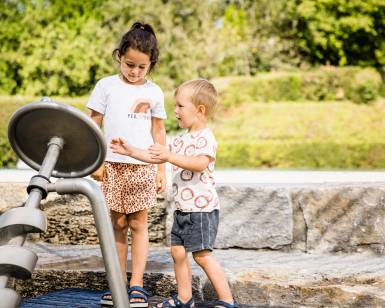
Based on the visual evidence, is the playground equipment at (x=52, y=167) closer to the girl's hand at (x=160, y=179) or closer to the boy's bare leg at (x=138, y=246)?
the boy's bare leg at (x=138, y=246)

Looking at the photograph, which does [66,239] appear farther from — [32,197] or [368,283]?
[32,197]

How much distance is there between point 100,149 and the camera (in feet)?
5.24

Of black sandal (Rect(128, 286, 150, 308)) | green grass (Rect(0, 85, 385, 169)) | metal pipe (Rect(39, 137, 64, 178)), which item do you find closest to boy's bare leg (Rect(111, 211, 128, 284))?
black sandal (Rect(128, 286, 150, 308))

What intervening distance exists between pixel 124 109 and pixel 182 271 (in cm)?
82

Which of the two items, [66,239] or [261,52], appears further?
[261,52]

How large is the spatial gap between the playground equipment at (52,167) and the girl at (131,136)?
1377mm

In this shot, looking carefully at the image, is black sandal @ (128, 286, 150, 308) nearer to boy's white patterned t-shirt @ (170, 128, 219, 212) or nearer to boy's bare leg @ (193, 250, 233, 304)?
boy's bare leg @ (193, 250, 233, 304)

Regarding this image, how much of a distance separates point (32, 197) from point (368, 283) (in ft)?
6.88

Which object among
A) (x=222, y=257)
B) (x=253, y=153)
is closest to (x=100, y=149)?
(x=222, y=257)

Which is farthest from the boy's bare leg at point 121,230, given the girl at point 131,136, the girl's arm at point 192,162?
the girl's arm at point 192,162

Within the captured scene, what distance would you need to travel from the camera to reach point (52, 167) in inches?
61.4

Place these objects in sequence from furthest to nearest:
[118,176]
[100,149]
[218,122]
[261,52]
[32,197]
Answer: [261,52], [218,122], [118,176], [100,149], [32,197]

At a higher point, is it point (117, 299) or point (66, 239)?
point (117, 299)

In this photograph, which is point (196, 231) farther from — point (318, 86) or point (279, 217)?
point (318, 86)
